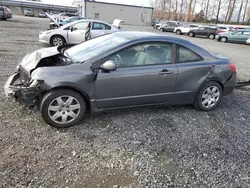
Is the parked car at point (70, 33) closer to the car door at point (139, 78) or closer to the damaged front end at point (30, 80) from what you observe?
the damaged front end at point (30, 80)

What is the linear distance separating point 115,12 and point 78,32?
131 ft

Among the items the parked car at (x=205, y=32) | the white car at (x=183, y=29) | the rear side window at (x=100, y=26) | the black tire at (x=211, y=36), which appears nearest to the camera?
the rear side window at (x=100, y=26)

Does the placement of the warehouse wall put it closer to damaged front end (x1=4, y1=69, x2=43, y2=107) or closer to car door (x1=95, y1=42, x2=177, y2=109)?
car door (x1=95, y1=42, x2=177, y2=109)

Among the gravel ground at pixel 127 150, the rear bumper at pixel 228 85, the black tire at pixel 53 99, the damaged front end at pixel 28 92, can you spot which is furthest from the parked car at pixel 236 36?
the damaged front end at pixel 28 92

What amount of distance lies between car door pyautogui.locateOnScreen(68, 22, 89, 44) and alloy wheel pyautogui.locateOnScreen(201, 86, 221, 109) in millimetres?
7040

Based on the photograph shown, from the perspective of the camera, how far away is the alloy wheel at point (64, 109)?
2975 mm

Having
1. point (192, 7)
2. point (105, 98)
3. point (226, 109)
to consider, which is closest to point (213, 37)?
point (226, 109)

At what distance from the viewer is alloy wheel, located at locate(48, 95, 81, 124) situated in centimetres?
297

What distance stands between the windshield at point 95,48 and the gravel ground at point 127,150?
107cm

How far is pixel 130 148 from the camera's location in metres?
2.78

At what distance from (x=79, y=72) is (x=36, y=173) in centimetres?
146

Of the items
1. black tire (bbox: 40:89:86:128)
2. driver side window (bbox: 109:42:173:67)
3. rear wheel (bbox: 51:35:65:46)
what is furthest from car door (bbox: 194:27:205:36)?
black tire (bbox: 40:89:86:128)

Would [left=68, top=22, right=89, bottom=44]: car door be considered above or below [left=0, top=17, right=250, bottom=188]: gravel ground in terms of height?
above

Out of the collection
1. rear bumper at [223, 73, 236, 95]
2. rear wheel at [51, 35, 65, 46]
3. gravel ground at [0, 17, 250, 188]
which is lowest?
gravel ground at [0, 17, 250, 188]
